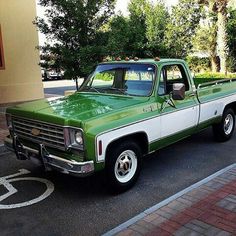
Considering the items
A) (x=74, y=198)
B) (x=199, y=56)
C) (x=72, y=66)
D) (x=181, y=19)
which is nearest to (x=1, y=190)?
(x=74, y=198)

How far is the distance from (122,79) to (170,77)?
85 cm

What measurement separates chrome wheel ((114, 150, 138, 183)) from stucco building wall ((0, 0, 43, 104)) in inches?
353

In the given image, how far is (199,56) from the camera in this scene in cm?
2220

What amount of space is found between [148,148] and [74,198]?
1.33 metres

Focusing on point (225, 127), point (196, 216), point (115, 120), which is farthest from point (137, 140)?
point (225, 127)

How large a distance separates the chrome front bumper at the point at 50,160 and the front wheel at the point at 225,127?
3.84 meters

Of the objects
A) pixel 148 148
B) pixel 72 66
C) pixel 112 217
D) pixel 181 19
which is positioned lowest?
pixel 112 217

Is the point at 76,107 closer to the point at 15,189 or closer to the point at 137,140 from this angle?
the point at 137,140

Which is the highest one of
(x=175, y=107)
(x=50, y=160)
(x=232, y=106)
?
(x=175, y=107)

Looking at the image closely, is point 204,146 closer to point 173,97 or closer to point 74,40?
point 173,97

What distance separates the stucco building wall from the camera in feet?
40.8

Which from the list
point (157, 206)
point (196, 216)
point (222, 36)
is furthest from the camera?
point (222, 36)

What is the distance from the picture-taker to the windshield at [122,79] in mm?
5527

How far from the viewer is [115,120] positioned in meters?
4.57
